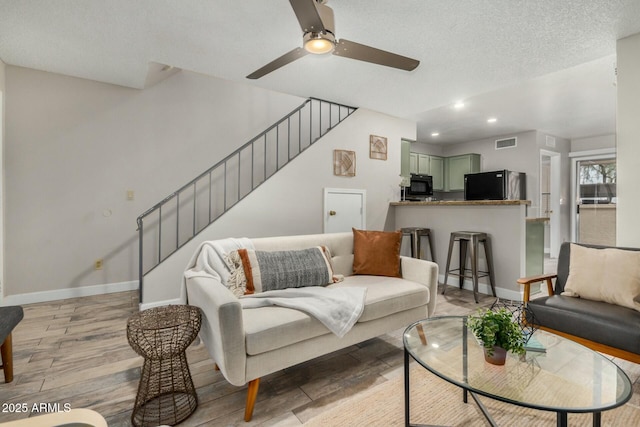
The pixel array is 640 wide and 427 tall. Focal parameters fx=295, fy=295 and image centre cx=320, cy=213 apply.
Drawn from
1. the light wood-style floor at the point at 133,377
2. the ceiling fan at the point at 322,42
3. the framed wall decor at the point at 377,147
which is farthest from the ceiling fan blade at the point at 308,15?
the framed wall decor at the point at 377,147

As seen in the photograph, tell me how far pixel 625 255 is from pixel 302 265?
7.40 feet

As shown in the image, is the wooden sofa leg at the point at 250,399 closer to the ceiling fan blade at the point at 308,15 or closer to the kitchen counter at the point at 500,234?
the ceiling fan blade at the point at 308,15

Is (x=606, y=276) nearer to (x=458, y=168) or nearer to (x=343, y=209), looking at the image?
(x=343, y=209)

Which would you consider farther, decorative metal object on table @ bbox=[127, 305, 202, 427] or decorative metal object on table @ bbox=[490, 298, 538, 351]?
decorative metal object on table @ bbox=[127, 305, 202, 427]

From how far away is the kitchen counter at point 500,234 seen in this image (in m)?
3.44

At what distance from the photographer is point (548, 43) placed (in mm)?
2574

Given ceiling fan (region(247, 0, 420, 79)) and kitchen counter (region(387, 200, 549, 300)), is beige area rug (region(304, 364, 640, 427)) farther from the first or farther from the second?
ceiling fan (region(247, 0, 420, 79))

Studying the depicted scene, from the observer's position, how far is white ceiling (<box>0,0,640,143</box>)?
2174 millimetres

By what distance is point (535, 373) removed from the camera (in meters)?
1.28

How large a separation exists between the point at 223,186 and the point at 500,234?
3.83m

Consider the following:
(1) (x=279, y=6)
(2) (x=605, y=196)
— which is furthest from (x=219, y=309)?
(2) (x=605, y=196)

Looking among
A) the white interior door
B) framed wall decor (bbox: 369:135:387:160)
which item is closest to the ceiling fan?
the white interior door

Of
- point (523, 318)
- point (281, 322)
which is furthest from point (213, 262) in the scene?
point (523, 318)

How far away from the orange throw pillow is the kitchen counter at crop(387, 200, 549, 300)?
1.61 meters
